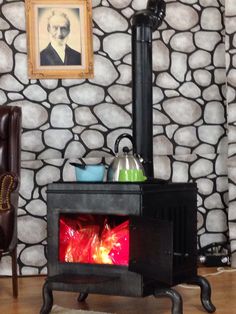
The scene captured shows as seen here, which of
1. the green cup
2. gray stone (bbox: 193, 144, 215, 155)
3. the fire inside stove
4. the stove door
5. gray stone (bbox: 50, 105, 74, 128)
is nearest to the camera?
the stove door

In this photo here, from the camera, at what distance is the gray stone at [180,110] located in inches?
159

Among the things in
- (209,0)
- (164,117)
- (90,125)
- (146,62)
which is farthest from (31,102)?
(209,0)

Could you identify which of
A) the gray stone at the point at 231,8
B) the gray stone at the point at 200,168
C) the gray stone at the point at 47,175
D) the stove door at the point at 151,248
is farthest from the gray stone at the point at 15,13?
the stove door at the point at 151,248

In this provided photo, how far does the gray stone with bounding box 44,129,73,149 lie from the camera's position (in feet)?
13.0

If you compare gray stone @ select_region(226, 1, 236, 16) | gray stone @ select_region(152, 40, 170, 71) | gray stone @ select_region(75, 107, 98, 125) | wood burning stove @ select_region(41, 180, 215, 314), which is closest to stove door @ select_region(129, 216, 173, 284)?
A: wood burning stove @ select_region(41, 180, 215, 314)

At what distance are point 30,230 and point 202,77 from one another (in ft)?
5.30

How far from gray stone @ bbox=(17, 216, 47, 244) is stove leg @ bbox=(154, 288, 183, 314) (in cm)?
156

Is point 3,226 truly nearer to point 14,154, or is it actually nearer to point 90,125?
point 14,154

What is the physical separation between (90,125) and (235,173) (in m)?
1.06

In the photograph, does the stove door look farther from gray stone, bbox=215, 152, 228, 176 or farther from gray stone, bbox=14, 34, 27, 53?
gray stone, bbox=14, 34, 27, 53

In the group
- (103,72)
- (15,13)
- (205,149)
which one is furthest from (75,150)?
(15,13)

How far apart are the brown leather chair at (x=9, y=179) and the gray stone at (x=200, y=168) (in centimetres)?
130

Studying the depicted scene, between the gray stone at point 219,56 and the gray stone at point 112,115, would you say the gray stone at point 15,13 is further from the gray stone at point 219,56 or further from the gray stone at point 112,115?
the gray stone at point 219,56

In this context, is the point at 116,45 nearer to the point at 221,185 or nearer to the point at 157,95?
the point at 157,95
